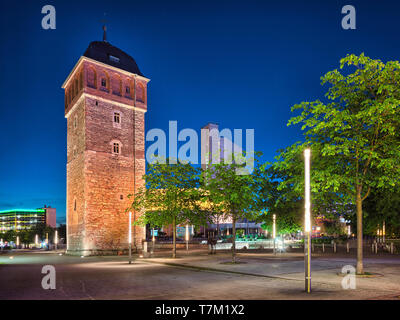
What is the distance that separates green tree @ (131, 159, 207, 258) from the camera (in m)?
33.0

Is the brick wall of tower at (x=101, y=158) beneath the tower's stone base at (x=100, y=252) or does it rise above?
above

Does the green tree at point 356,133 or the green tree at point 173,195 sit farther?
the green tree at point 173,195

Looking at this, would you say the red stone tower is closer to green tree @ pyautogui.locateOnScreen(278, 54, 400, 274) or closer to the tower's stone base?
the tower's stone base

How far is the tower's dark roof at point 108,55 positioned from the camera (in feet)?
147

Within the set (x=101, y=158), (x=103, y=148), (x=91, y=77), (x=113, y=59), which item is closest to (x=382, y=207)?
(x=101, y=158)

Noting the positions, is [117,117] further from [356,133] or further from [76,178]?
[356,133]

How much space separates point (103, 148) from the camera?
141 ft

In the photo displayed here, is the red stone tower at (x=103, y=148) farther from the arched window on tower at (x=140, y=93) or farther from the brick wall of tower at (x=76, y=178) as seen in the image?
the arched window on tower at (x=140, y=93)

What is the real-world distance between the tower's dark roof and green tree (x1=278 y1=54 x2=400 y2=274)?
33.7m

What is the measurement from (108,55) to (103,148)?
482 inches

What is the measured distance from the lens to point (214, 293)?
12.5 metres

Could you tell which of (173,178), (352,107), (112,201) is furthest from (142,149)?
(352,107)

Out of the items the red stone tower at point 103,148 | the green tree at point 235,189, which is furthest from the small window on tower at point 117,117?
the green tree at point 235,189
